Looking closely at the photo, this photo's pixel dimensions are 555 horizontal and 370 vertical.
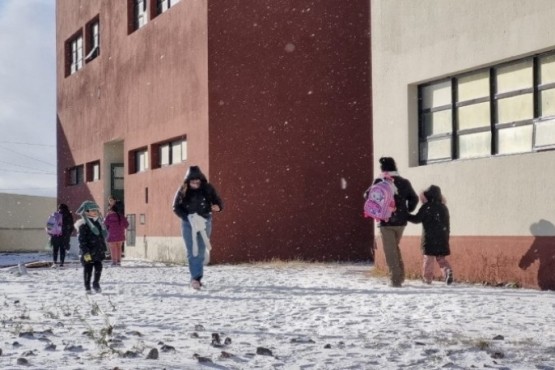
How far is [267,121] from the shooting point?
18984mm

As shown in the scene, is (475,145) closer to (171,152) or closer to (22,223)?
(171,152)

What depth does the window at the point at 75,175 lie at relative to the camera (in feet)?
97.1

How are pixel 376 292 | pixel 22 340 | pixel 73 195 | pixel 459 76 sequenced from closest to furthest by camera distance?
pixel 22 340 < pixel 376 292 < pixel 459 76 < pixel 73 195

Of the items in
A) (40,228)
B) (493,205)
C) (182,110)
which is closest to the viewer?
(493,205)

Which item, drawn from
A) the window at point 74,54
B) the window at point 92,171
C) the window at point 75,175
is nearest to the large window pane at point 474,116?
the window at point 92,171

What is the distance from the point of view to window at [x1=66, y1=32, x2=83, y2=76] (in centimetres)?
2917

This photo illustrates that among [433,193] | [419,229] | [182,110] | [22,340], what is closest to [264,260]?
[182,110]

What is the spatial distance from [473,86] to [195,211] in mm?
4713

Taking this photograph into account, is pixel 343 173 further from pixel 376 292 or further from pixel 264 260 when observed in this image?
pixel 376 292

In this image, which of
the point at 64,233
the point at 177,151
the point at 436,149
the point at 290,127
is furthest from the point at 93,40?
the point at 436,149

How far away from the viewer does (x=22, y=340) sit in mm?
7328

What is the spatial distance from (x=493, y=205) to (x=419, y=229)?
1.82m

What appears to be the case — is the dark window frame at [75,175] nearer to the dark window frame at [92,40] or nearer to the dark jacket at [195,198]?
the dark window frame at [92,40]

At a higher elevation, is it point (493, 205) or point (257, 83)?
point (257, 83)
